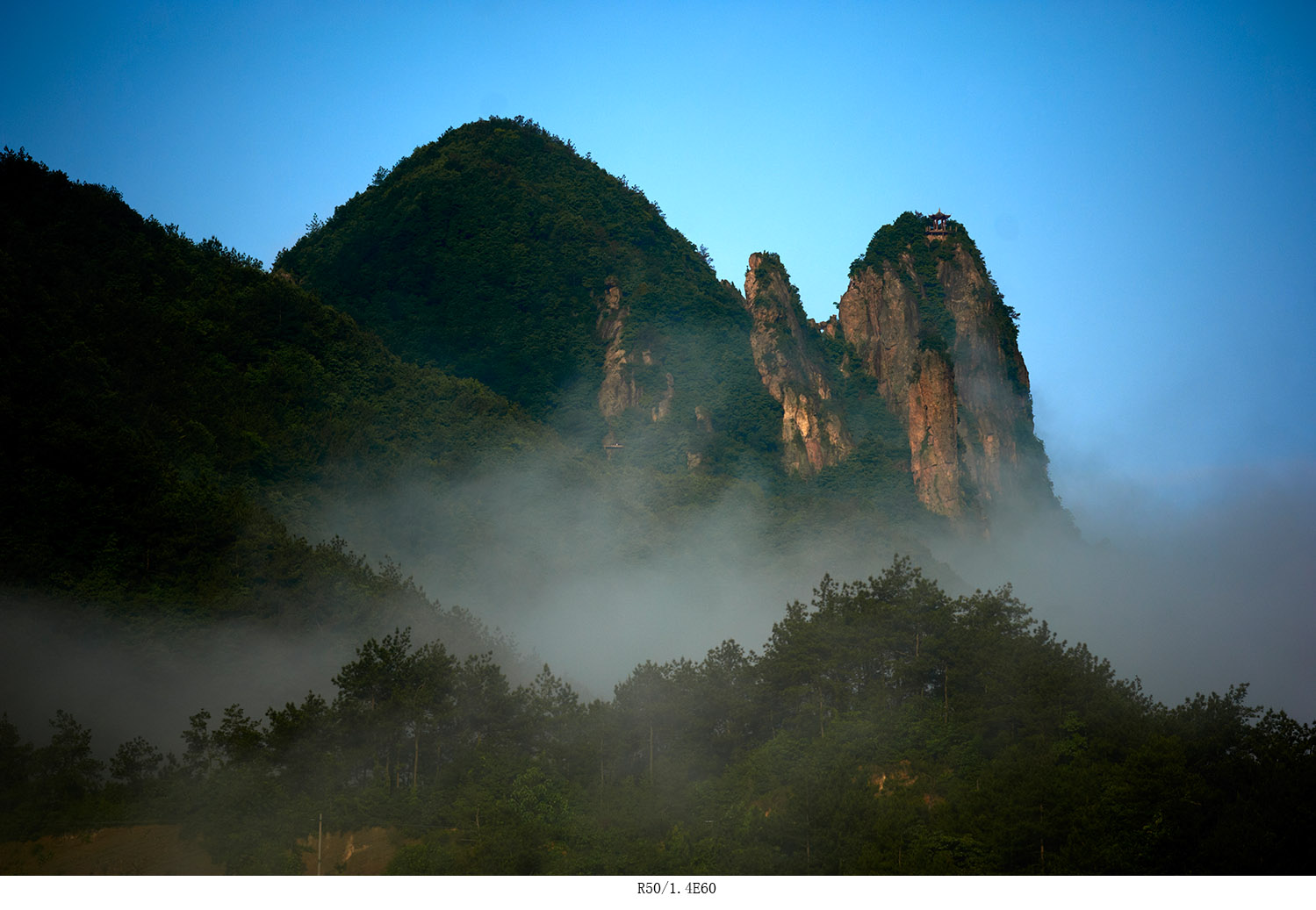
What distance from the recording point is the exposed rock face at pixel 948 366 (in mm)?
99562

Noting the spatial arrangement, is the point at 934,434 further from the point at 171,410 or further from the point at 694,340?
the point at 171,410

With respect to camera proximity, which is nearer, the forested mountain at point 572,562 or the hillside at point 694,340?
the forested mountain at point 572,562

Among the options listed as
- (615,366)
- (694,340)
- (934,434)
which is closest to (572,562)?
(615,366)

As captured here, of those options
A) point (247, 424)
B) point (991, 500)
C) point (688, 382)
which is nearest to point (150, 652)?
point (247, 424)

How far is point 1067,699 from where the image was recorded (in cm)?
3697

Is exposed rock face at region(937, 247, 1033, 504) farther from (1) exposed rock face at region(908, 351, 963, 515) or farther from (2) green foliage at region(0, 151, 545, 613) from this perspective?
(2) green foliage at region(0, 151, 545, 613)

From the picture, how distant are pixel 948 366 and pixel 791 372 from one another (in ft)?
50.2

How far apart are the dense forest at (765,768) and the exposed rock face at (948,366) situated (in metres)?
55.7

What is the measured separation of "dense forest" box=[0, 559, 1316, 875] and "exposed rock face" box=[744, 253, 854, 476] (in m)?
57.7

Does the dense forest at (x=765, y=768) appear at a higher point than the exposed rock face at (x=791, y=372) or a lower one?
lower

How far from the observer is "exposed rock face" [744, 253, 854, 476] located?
10306 centimetres

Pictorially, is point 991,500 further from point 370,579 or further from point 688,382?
point 370,579

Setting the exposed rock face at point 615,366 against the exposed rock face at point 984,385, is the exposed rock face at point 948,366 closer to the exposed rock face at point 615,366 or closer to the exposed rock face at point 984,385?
the exposed rock face at point 984,385

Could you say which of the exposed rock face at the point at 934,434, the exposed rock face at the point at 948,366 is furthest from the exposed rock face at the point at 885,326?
the exposed rock face at the point at 934,434
